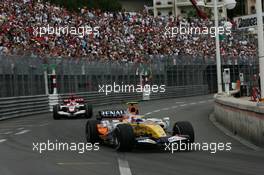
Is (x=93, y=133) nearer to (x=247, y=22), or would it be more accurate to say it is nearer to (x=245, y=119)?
(x=245, y=119)

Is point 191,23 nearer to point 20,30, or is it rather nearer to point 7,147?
point 20,30

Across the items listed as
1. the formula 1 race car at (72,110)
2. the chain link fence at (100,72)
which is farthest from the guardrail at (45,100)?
the formula 1 race car at (72,110)

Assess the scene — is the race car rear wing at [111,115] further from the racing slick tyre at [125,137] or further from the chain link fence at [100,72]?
the chain link fence at [100,72]

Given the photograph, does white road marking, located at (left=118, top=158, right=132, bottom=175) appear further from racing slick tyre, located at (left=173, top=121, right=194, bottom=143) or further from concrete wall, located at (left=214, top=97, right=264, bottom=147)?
concrete wall, located at (left=214, top=97, right=264, bottom=147)

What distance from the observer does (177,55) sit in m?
Result: 48.6

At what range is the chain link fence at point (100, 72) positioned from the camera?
97.9 ft

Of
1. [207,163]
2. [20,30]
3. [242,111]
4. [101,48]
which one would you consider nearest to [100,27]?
[101,48]

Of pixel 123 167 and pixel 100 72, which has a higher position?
pixel 100 72

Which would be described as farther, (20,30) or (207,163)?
(20,30)

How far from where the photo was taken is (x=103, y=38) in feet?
139

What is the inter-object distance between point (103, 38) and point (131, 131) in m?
29.9

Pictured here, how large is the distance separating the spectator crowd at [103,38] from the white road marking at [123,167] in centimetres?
1811

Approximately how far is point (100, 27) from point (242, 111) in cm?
2957

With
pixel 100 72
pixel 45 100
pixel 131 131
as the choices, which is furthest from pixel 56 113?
pixel 131 131
